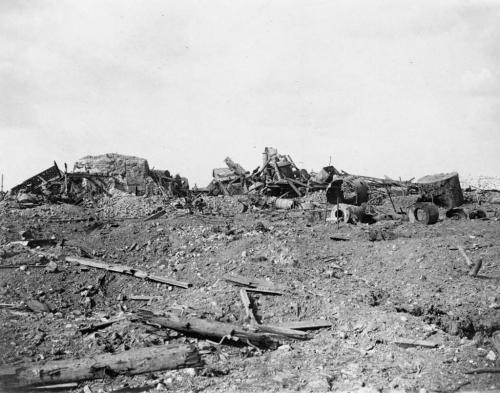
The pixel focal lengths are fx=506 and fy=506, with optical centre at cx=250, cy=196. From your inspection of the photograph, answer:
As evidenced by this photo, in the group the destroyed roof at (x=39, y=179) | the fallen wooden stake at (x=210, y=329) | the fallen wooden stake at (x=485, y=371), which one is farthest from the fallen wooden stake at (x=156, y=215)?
the fallen wooden stake at (x=485, y=371)

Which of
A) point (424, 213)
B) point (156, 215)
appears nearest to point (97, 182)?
point (156, 215)

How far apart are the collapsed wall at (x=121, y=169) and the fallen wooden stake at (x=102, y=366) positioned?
15.5m

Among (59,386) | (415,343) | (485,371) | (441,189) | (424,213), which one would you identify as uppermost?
(441,189)

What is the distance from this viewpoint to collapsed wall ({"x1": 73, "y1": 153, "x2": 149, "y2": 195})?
20917 mm

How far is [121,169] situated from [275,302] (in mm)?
15130

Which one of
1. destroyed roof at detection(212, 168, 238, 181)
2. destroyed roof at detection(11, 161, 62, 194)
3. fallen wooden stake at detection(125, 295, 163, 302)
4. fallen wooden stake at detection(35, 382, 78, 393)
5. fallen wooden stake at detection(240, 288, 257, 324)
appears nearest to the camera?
fallen wooden stake at detection(35, 382, 78, 393)

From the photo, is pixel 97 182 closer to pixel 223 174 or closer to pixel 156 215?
pixel 223 174

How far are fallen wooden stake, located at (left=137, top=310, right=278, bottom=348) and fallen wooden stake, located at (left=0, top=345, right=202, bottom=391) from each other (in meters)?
0.64

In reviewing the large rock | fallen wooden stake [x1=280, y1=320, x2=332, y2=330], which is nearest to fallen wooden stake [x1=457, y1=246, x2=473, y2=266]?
fallen wooden stake [x1=280, y1=320, x2=332, y2=330]

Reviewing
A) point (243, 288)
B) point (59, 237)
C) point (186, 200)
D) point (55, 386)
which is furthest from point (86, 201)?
point (55, 386)

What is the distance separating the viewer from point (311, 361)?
5840 mm

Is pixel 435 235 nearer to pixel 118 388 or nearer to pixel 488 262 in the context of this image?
pixel 488 262

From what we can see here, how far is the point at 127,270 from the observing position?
9344mm

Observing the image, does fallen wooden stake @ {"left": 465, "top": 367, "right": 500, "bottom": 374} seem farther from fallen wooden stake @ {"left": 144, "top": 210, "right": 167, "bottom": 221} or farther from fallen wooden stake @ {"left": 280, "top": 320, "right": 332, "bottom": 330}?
fallen wooden stake @ {"left": 144, "top": 210, "right": 167, "bottom": 221}
